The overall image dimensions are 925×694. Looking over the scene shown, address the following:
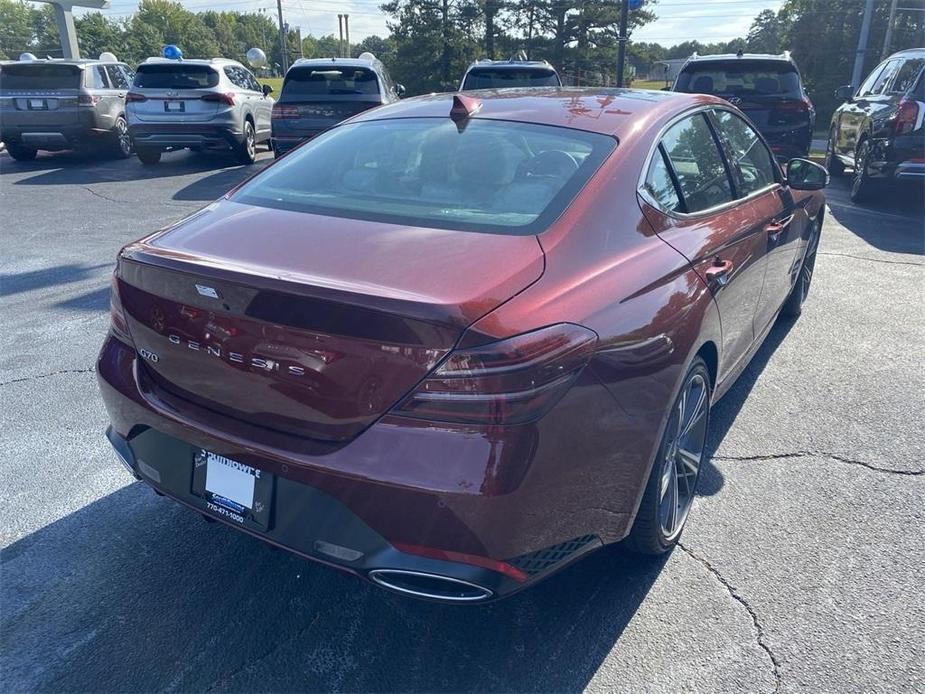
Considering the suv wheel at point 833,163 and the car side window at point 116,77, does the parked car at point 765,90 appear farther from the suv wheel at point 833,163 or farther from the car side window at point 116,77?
the car side window at point 116,77

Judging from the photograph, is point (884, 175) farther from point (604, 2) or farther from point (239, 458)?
point (604, 2)

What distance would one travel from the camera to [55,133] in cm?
1215

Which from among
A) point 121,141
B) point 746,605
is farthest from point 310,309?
point 121,141

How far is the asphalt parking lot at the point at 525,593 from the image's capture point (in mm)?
2225

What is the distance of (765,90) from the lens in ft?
31.5

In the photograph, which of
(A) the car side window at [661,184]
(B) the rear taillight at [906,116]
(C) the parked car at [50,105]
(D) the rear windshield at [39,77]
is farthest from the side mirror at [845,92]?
(D) the rear windshield at [39,77]

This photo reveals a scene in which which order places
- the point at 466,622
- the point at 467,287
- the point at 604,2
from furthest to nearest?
the point at 604,2
the point at 466,622
the point at 467,287

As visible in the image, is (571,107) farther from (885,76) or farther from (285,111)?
(885,76)

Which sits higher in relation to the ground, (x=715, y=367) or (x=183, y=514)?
(x=715, y=367)

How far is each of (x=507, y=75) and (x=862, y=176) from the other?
5304mm

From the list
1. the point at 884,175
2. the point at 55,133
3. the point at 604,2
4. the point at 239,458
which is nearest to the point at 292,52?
the point at 604,2

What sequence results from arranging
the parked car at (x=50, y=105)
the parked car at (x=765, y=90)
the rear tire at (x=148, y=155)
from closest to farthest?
the parked car at (x=765, y=90) < the parked car at (x=50, y=105) < the rear tire at (x=148, y=155)

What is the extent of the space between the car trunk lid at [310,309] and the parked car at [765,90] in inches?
334

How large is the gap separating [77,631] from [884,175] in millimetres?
9285
